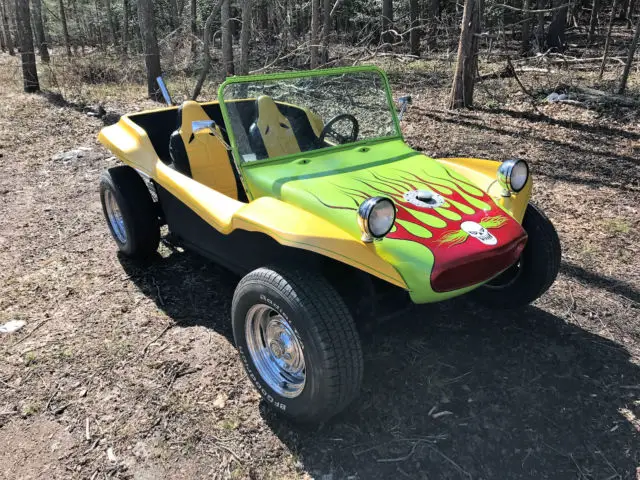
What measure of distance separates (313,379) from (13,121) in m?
8.96

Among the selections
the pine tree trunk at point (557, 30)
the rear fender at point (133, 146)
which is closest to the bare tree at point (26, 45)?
the rear fender at point (133, 146)

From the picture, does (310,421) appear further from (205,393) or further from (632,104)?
(632,104)

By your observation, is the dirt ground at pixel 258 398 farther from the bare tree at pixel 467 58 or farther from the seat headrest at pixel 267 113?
the bare tree at pixel 467 58

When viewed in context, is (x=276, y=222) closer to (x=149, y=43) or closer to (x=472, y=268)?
→ (x=472, y=268)

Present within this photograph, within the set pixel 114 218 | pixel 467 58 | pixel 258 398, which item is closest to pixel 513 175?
pixel 258 398

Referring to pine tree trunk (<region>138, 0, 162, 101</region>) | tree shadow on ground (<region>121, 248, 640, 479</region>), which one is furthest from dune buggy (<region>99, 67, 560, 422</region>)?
pine tree trunk (<region>138, 0, 162, 101</region>)

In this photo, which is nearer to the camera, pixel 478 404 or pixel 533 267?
pixel 478 404

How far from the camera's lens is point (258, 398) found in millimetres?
2652

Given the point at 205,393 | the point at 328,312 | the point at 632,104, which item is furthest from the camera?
the point at 632,104

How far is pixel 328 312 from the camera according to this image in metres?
2.17

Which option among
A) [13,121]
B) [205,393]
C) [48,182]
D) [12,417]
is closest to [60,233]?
[48,182]

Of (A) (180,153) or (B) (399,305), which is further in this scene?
(A) (180,153)

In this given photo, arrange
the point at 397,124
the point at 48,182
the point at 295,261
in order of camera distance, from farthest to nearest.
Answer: the point at 48,182
the point at 397,124
the point at 295,261

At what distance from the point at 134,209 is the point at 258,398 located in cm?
182
